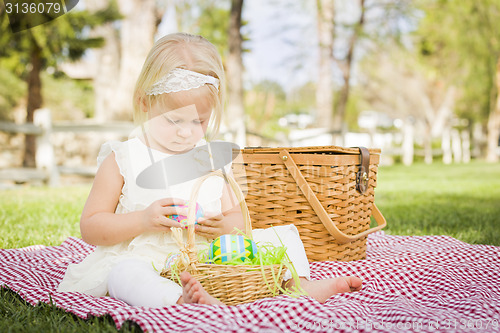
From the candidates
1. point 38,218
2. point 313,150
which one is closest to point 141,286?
point 313,150

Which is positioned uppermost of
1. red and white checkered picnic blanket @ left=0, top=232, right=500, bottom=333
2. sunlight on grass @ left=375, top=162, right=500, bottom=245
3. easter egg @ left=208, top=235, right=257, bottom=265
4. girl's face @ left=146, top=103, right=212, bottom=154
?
girl's face @ left=146, top=103, right=212, bottom=154

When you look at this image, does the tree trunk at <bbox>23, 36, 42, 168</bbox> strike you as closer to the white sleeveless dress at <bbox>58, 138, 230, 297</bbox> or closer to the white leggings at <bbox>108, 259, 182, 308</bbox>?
the white sleeveless dress at <bbox>58, 138, 230, 297</bbox>

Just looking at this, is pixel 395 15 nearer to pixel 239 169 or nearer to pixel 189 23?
pixel 189 23

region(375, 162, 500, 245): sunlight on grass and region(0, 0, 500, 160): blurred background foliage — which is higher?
region(0, 0, 500, 160): blurred background foliage

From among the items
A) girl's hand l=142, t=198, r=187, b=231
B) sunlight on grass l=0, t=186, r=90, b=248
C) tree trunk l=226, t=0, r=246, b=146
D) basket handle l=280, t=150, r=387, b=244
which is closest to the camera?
girl's hand l=142, t=198, r=187, b=231

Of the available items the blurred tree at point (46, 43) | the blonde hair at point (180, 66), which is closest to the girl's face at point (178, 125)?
the blonde hair at point (180, 66)

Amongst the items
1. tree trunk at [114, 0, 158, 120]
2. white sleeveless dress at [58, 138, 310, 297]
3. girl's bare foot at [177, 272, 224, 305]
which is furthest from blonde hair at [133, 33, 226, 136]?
tree trunk at [114, 0, 158, 120]

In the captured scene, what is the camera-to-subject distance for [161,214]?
5.26 ft

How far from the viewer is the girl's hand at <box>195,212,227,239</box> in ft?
5.51

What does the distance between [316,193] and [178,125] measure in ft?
2.73

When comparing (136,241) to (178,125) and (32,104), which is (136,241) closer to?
(178,125)

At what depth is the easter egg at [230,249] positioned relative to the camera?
1547mm

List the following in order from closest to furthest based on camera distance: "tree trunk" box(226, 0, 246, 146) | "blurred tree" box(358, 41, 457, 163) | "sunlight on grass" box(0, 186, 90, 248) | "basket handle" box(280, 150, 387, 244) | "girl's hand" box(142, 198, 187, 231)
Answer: "girl's hand" box(142, 198, 187, 231) < "basket handle" box(280, 150, 387, 244) < "sunlight on grass" box(0, 186, 90, 248) < "tree trunk" box(226, 0, 246, 146) < "blurred tree" box(358, 41, 457, 163)

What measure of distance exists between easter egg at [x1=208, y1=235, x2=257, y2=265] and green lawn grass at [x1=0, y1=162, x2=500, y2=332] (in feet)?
1.23
